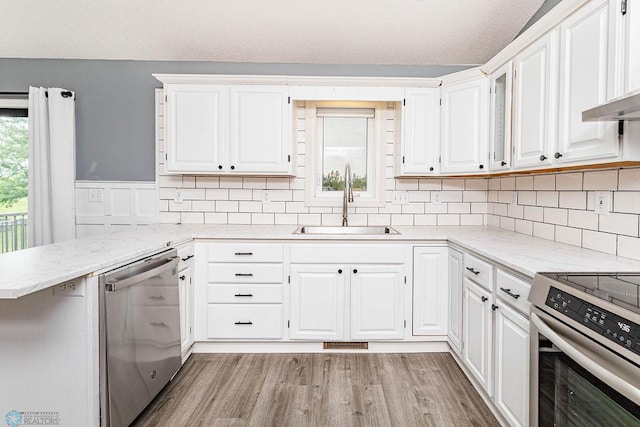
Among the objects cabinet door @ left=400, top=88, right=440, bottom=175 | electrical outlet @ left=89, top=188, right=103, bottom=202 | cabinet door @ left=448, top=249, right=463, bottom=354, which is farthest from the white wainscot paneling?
cabinet door @ left=448, top=249, right=463, bottom=354

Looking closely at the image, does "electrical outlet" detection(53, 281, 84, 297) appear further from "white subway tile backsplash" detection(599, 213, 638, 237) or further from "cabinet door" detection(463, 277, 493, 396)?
"white subway tile backsplash" detection(599, 213, 638, 237)

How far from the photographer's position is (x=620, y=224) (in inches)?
75.0

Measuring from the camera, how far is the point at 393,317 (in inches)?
111

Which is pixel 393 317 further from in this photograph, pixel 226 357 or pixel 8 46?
pixel 8 46

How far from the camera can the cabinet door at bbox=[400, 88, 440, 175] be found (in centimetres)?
311

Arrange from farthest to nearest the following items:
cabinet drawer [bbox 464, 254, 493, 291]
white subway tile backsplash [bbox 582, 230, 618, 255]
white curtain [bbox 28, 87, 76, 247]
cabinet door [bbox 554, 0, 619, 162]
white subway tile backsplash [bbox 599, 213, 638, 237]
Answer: white curtain [bbox 28, 87, 76, 247], cabinet drawer [bbox 464, 254, 493, 291], white subway tile backsplash [bbox 582, 230, 618, 255], white subway tile backsplash [bbox 599, 213, 638, 237], cabinet door [bbox 554, 0, 619, 162]

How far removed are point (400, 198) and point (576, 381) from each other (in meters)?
2.32

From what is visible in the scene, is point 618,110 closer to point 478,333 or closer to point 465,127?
point 478,333

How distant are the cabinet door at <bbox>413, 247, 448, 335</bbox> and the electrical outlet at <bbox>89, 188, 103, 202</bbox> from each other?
2774mm

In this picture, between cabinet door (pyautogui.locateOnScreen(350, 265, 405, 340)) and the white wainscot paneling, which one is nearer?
cabinet door (pyautogui.locateOnScreen(350, 265, 405, 340))

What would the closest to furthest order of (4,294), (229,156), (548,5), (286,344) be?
(4,294), (548,5), (286,344), (229,156)

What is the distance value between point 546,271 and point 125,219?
10.7 feet

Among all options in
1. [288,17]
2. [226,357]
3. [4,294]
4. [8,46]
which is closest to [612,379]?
[4,294]

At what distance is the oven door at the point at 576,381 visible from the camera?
1.00 metres
